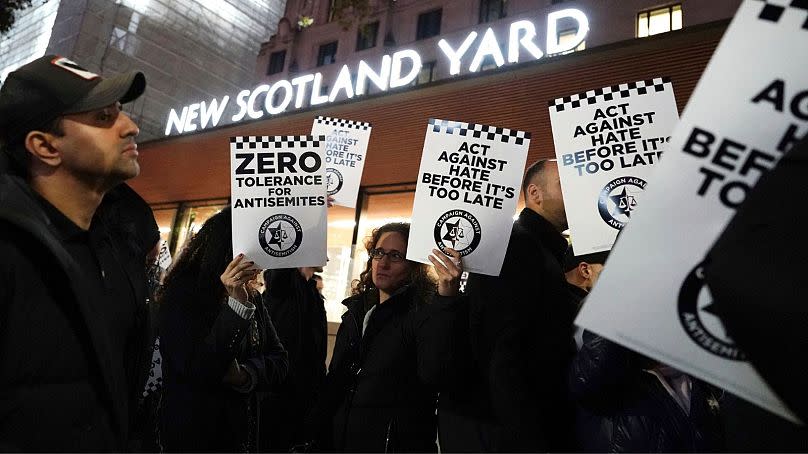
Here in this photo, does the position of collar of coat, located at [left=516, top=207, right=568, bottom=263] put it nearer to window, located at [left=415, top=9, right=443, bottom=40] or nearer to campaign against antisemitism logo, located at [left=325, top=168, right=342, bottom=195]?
campaign against antisemitism logo, located at [left=325, top=168, right=342, bottom=195]

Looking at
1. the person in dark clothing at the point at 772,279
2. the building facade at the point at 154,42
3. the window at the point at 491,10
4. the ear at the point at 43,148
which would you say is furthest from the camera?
the window at the point at 491,10

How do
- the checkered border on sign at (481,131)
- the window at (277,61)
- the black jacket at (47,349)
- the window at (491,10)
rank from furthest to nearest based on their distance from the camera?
the window at (277,61), the window at (491,10), the checkered border on sign at (481,131), the black jacket at (47,349)

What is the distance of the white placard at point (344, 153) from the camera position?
504 centimetres

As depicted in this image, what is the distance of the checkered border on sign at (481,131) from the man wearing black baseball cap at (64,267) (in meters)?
→ 1.65

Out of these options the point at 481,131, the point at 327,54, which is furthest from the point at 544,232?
the point at 327,54

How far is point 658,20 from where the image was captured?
650 inches

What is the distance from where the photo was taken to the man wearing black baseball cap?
1.38 m

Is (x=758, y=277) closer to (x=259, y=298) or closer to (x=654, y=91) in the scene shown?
(x=654, y=91)

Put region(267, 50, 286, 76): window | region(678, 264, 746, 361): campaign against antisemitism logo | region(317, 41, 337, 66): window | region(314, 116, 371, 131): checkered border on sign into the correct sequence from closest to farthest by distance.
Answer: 1. region(678, 264, 746, 361): campaign against antisemitism logo
2. region(314, 116, 371, 131): checkered border on sign
3. region(317, 41, 337, 66): window
4. region(267, 50, 286, 76): window

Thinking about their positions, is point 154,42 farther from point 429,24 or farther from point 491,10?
point 491,10

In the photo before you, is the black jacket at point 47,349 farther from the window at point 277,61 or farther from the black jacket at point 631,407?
the window at point 277,61

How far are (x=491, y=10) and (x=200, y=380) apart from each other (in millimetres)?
22137

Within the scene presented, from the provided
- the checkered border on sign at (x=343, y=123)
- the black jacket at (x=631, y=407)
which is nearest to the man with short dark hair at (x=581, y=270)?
the black jacket at (x=631, y=407)

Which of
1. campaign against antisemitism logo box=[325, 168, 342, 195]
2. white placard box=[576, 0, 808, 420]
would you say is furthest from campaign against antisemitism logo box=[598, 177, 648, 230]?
campaign against antisemitism logo box=[325, 168, 342, 195]
